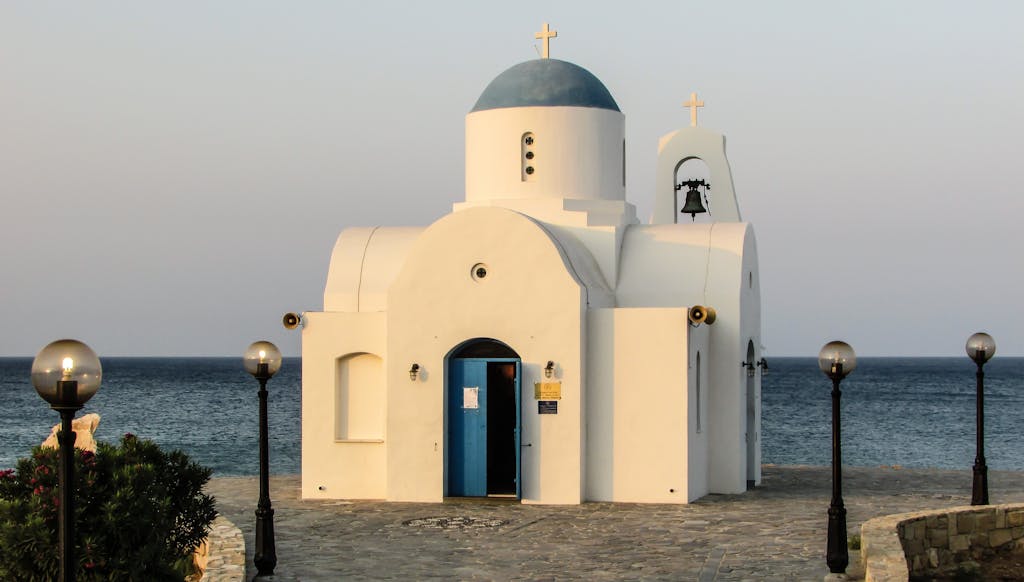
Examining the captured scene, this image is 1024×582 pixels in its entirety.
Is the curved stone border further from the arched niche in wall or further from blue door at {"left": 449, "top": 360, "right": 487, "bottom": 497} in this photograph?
the arched niche in wall

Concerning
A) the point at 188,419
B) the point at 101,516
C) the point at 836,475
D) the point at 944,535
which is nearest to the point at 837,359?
the point at 836,475

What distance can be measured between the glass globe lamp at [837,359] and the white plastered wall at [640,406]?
5.64 metres

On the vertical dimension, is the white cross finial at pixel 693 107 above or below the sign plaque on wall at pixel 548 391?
above

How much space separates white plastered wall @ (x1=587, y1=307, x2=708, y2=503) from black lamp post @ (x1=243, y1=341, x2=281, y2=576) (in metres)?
6.67

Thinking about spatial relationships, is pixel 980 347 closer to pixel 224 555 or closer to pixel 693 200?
pixel 693 200

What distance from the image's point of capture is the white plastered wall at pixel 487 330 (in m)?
21.2

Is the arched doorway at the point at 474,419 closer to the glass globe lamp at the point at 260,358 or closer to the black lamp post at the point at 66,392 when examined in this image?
the glass globe lamp at the point at 260,358

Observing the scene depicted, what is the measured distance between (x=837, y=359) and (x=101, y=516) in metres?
8.08

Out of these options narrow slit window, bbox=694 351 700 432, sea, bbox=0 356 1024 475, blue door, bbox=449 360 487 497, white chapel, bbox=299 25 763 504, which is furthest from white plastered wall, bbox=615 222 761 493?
sea, bbox=0 356 1024 475

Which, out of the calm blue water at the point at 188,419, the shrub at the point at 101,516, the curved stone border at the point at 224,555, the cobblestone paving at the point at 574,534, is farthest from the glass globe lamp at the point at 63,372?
the calm blue water at the point at 188,419

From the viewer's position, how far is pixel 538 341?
2133cm

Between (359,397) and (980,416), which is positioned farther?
(359,397)

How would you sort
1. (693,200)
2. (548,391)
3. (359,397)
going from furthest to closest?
1. (693,200)
2. (359,397)
3. (548,391)

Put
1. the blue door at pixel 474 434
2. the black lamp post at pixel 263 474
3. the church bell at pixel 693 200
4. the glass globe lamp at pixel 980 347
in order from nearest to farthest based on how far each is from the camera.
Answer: the black lamp post at pixel 263 474 → the glass globe lamp at pixel 980 347 → the blue door at pixel 474 434 → the church bell at pixel 693 200
